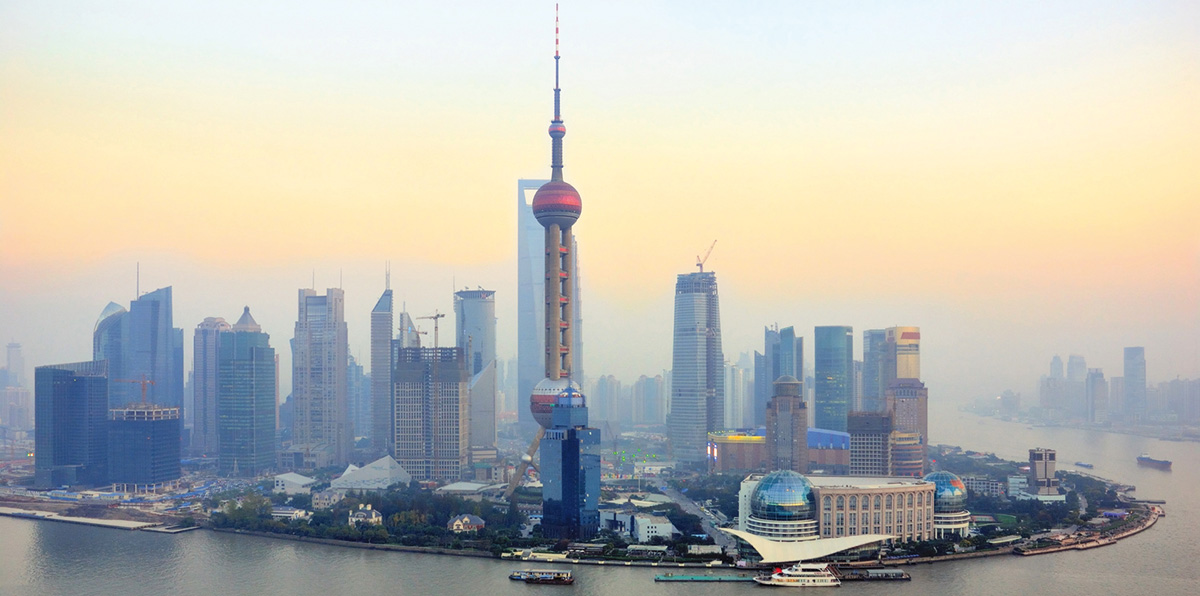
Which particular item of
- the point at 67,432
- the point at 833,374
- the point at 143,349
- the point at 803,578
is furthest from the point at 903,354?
the point at 143,349

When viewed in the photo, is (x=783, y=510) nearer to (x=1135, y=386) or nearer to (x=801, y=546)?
(x=801, y=546)

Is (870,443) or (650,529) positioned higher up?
(870,443)

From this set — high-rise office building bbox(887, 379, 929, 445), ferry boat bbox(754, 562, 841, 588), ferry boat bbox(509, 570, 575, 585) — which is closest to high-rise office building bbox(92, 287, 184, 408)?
high-rise office building bbox(887, 379, 929, 445)

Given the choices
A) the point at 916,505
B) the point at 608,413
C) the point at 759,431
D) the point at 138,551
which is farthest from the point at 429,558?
the point at 608,413

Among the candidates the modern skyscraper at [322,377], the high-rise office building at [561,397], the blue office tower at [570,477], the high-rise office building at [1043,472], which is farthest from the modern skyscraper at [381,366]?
the high-rise office building at [1043,472]

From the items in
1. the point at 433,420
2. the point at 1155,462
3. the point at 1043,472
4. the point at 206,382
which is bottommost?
the point at 1155,462

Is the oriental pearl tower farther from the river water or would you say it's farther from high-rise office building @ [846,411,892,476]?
the river water

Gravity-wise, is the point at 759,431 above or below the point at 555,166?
below

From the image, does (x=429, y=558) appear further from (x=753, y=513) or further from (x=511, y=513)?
(x=753, y=513)
